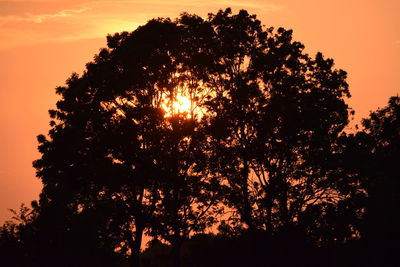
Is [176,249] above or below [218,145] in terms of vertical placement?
below

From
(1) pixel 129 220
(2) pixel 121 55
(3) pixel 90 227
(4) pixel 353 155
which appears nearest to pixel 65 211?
(3) pixel 90 227

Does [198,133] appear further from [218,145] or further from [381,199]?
[381,199]

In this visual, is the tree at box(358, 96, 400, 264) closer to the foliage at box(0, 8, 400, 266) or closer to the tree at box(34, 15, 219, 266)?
the foliage at box(0, 8, 400, 266)

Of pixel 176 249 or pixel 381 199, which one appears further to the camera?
pixel 176 249

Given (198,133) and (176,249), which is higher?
(198,133)

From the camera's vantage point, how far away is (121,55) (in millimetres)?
46594

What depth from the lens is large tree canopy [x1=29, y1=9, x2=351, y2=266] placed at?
45094 mm

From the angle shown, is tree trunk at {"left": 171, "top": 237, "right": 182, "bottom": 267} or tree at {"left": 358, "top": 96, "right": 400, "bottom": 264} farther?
tree trunk at {"left": 171, "top": 237, "right": 182, "bottom": 267}

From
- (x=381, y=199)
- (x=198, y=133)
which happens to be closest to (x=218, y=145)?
(x=198, y=133)

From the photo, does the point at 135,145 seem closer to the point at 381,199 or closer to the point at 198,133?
the point at 198,133

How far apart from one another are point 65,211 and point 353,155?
2482cm

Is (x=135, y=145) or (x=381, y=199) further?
(x=135, y=145)

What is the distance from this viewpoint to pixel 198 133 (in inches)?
1817

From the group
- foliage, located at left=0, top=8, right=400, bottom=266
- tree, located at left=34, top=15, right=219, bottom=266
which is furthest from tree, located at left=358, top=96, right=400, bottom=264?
tree, located at left=34, top=15, right=219, bottom=266
